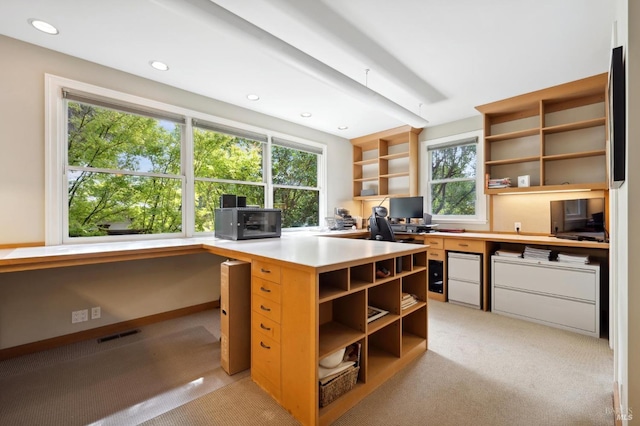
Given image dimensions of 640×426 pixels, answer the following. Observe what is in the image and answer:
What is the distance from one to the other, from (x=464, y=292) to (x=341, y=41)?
10.3ft

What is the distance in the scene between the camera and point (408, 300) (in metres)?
2.18

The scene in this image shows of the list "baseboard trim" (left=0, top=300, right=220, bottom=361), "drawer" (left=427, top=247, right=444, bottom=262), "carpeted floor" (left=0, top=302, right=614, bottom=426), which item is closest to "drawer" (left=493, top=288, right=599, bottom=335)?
"carpeted floor" (left=0, top=302, right=614, bottom=426)

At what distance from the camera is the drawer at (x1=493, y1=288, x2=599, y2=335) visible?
8.35ft

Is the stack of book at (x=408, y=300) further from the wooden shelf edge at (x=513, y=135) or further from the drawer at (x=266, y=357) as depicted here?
the wooden shelf edge at (x=513, y=135)

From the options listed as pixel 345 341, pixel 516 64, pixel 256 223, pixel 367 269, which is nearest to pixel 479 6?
pixel 516 64

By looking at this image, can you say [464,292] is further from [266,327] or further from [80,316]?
[80,316]

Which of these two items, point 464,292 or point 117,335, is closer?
point 117,335

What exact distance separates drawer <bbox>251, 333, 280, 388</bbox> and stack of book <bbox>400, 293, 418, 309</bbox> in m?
1.02

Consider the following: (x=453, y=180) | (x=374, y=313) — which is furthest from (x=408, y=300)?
(x=453, y=180)

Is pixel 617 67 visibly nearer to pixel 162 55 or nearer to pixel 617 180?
pixel 617 180

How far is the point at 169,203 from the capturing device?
3182 millimetres

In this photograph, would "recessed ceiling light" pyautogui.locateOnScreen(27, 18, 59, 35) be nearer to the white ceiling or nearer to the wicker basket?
the white ceiling

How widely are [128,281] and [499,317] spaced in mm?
4011

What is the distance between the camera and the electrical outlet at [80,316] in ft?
8.07
